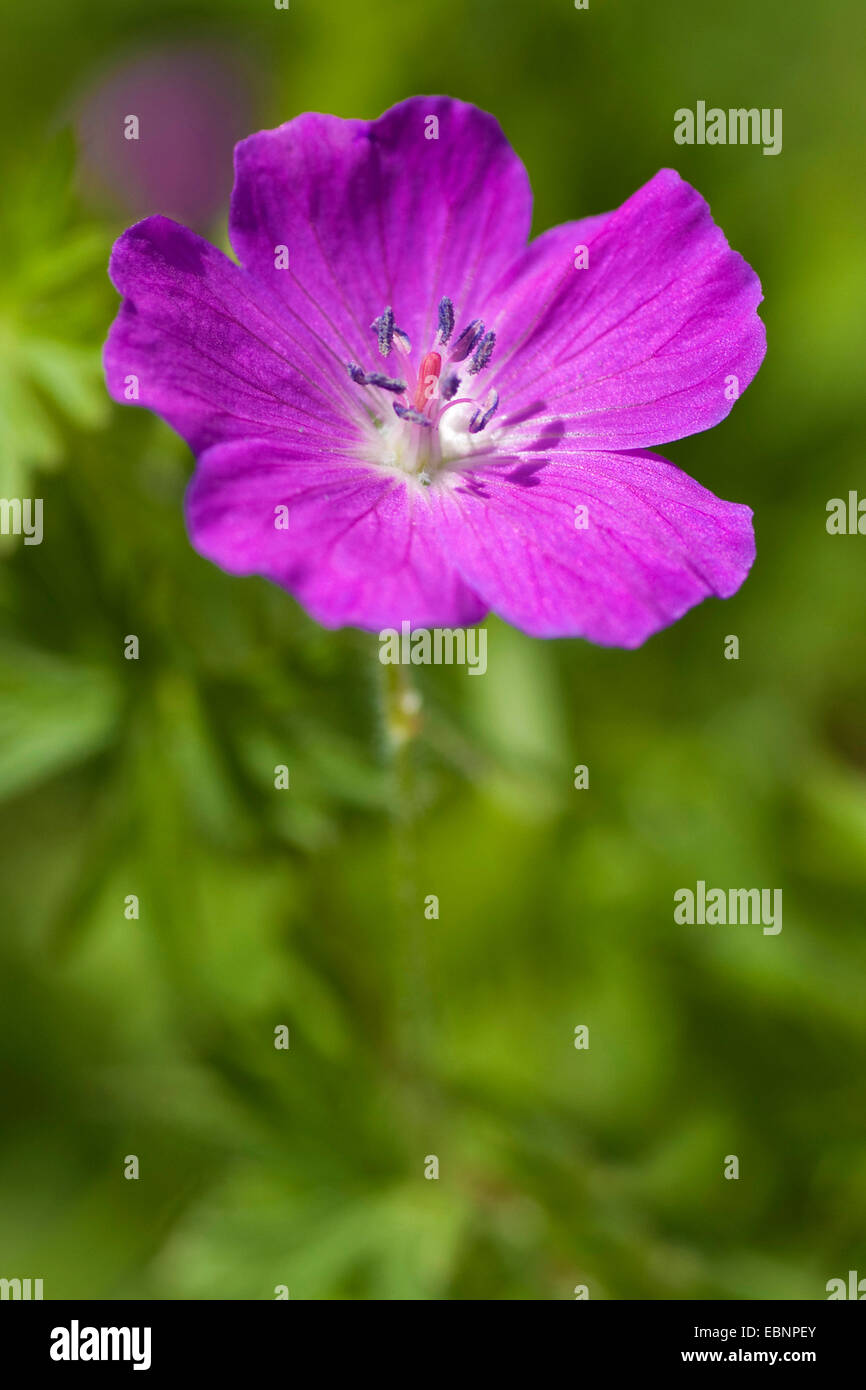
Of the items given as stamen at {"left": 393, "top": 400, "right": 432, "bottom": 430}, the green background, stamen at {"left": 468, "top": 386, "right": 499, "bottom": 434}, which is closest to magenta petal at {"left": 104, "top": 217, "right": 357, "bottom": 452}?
stamen at {"left": 393, "top": 400, "right": 432, "bottom": 430}

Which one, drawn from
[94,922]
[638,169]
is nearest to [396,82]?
[638,169]

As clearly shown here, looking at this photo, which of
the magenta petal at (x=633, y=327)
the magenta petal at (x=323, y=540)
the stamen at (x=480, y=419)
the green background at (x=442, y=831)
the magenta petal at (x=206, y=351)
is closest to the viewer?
the magenta petal at (x=323, y=540)

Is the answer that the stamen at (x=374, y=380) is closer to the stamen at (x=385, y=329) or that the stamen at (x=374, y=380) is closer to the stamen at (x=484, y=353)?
the stamen at (x=385, y=329)

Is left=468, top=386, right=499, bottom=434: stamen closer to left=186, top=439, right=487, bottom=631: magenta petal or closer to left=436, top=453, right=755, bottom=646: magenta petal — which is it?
left=436, top=453, right=755, bottom=646: magenta petal

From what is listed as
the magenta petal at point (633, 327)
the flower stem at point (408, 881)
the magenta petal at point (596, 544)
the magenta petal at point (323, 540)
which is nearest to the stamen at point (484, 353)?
the magenta petal at point (633, 327)

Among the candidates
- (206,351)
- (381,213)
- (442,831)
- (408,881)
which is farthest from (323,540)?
(442,831)

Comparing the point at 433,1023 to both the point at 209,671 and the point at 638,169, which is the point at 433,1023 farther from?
the point at 638,169
